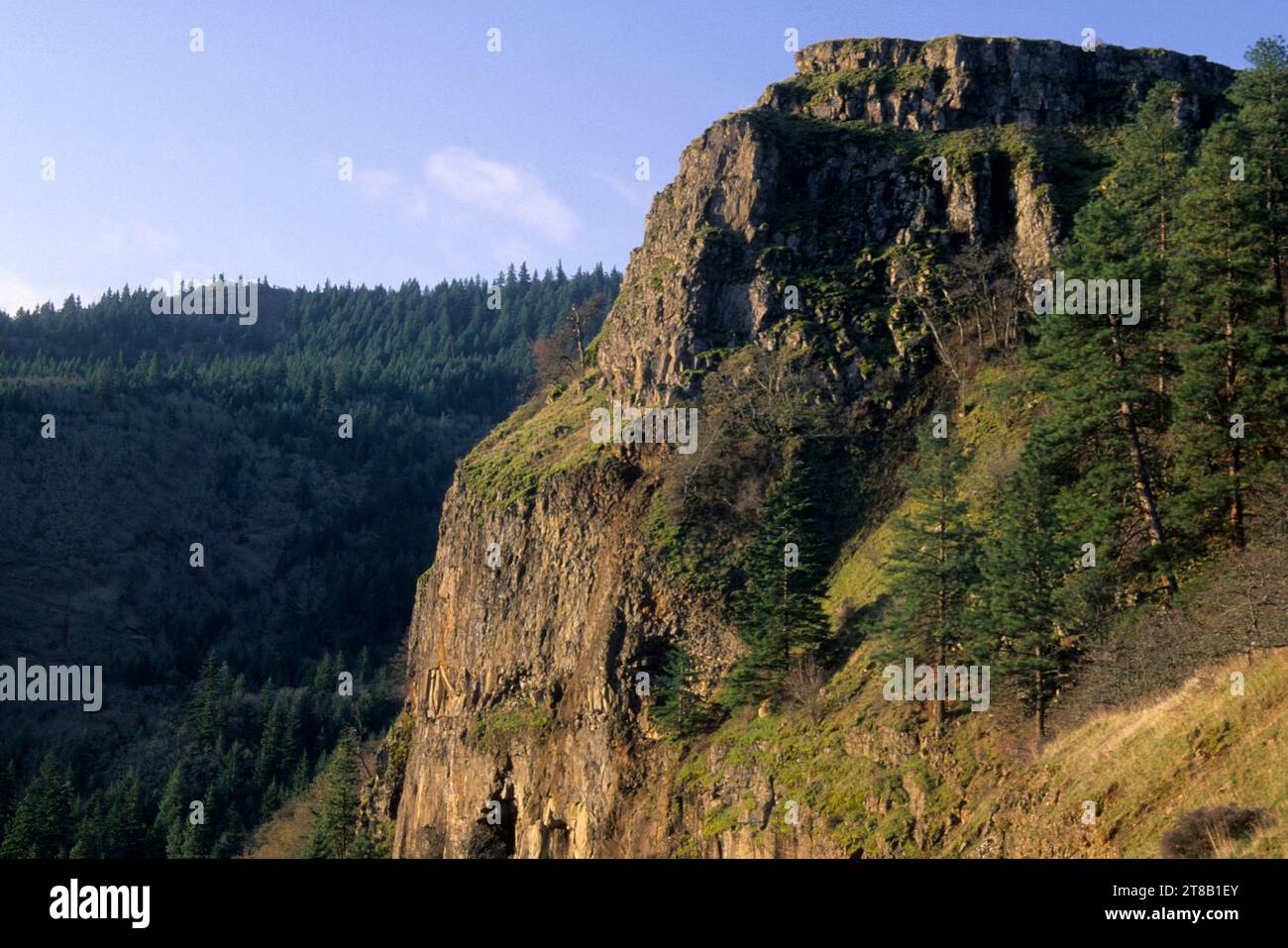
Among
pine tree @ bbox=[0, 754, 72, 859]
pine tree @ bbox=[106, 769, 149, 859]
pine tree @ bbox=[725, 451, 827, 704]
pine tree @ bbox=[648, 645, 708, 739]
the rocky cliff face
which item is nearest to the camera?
pine tree @ bbox=[725, 451, 827, 704]

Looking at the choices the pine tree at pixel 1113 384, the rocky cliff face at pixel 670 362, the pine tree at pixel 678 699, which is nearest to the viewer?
the pine tree at pixel 1113 384

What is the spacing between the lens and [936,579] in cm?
3975

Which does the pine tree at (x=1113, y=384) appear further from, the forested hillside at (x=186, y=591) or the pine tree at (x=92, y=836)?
the pine tree at (x=92, y=836)

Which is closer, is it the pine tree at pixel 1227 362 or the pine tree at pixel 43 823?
the pine tree at pixel 1227 362

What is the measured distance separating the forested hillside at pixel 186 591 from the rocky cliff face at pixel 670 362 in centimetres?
2761

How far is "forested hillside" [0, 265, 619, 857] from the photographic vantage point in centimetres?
10838

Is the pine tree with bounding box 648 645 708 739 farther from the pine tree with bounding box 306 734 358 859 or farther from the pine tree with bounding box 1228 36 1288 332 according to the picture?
the pine tree with bounding box 306 734 358 859

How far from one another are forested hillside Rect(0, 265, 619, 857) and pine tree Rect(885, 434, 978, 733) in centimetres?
5374

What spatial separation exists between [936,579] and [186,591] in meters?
139

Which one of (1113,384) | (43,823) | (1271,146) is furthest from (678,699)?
(43,823)

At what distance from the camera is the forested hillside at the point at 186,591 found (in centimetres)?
10838

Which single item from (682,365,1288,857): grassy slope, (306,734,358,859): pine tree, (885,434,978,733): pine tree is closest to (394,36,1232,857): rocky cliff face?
(682,365,1288,857): grassy slope

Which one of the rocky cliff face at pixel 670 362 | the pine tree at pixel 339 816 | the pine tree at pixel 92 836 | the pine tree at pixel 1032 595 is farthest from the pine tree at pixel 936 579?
the pine tree at pixel 92 836
